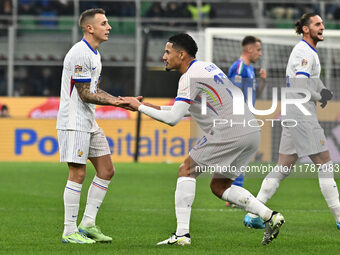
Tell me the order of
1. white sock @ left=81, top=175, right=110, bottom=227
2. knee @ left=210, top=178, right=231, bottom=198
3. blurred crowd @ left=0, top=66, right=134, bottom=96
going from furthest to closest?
1. blurred crowd @ left=0, top=66, right=134, bottom=96
2. white sock @ left=81, top=175, right=110, bottom=227
3. knee @ left=210, top=178, right=231, bottom=198

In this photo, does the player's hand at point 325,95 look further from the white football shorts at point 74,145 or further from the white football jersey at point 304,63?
the white football shorts at point 74,145

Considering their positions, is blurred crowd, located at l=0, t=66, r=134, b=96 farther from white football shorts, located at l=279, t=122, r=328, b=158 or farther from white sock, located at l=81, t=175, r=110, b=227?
white sock, located at l=81, t=175, r=110, b=227

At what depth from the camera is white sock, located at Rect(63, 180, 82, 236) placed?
7.61 metres

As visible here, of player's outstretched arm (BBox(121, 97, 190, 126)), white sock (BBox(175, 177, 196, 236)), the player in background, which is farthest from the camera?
the player in background

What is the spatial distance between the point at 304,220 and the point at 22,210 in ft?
11.9

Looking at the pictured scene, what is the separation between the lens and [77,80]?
755 cm

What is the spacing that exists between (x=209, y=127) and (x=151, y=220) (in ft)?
8.67

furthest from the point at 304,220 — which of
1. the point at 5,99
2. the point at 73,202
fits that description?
the point at 5,99

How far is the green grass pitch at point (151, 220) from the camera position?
7266mm

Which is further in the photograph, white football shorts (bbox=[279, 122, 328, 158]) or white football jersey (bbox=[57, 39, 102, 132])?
white football shorts (bbox=[279, 122, 328, 158])

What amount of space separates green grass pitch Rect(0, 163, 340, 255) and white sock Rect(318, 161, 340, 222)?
0.22 meters

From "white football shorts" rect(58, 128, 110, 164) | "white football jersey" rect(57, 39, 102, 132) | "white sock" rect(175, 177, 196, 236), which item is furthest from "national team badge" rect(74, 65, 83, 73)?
"white sock" rect(175, 177, 196, 236)

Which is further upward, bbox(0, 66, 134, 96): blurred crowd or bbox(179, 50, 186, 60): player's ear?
bbox(0, 66, 134, 96): blurred crowd

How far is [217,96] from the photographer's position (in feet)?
23.8
